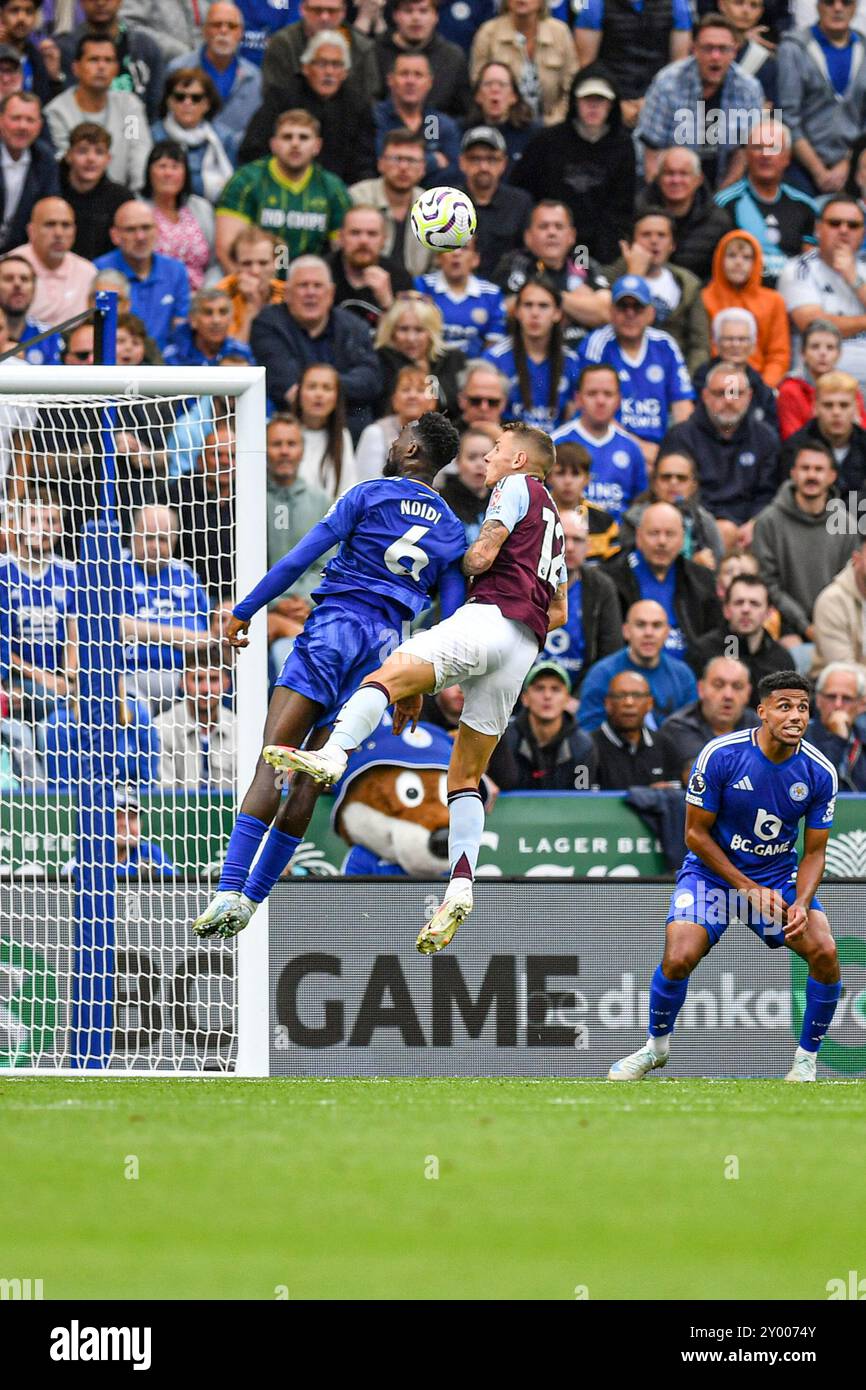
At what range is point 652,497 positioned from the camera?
1284 centimetres

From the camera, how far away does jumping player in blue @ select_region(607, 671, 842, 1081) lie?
949 cm

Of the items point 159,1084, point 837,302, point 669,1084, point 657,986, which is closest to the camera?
point 159,1084

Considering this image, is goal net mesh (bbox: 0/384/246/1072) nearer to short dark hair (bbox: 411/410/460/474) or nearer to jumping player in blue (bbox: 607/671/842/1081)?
short dark hair (bbox: 411/410/460/474)

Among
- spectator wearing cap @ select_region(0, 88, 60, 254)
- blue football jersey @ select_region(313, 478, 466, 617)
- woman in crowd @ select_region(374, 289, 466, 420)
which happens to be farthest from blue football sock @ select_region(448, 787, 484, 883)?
spectator wearing cap @ select_region(0, 88, 60, 254)

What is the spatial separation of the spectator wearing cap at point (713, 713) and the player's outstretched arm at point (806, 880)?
7.03ft

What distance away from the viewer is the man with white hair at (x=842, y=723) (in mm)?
11992

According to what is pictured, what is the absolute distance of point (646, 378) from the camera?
1337cm

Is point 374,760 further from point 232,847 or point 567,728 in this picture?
point 232,847

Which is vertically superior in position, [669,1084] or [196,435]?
[196,435]

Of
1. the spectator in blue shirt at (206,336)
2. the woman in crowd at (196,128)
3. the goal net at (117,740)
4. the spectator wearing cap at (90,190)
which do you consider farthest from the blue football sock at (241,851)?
the woman in crowd at (196,128)

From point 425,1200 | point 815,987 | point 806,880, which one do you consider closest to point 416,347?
point 806,880

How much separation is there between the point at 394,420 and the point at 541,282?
1463mm

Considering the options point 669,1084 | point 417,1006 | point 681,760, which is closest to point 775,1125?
point 669,1084

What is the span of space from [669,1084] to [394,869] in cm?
299
